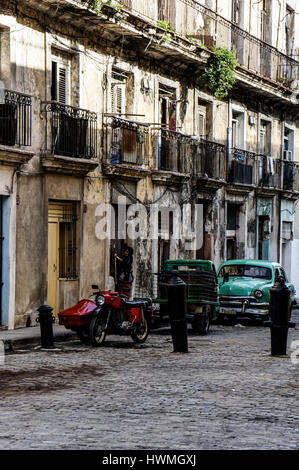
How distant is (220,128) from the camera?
1132 inches

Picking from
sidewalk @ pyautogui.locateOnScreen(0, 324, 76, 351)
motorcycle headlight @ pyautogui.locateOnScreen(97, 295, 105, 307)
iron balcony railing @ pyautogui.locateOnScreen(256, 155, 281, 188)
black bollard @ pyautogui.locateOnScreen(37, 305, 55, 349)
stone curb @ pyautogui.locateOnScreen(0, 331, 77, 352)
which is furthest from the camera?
iron balcony railing @ pyautogui.locateOnScreen(256, 155, 281, 188)

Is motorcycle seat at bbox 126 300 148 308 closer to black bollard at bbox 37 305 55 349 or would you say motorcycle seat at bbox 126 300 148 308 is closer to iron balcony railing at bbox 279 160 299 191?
black bollard at bbox 37 305 55 349

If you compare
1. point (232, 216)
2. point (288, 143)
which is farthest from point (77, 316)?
point (288, 143)

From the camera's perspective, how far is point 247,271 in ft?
76.2

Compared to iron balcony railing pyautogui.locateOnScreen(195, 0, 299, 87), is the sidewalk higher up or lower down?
lower down

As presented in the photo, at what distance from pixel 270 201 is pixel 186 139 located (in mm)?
8105

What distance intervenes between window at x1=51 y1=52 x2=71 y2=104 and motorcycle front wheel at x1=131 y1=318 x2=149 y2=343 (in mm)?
6005

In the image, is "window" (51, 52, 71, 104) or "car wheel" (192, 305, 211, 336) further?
"window" (51, 52, 71, 104)

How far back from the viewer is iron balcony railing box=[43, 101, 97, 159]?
19297 millimetres

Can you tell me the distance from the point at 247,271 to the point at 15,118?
7.97 meters

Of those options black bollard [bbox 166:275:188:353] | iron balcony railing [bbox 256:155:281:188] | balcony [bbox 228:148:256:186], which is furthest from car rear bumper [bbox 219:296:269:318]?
iron balcony railing [bbox 256:155:281:188]

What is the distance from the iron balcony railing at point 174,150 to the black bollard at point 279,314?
1051cm

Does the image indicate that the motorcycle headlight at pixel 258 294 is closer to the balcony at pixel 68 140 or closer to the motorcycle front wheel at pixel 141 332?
the balcony at pixel 68 140

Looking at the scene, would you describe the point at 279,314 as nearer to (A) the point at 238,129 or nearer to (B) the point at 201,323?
(B) the point at 201,323
